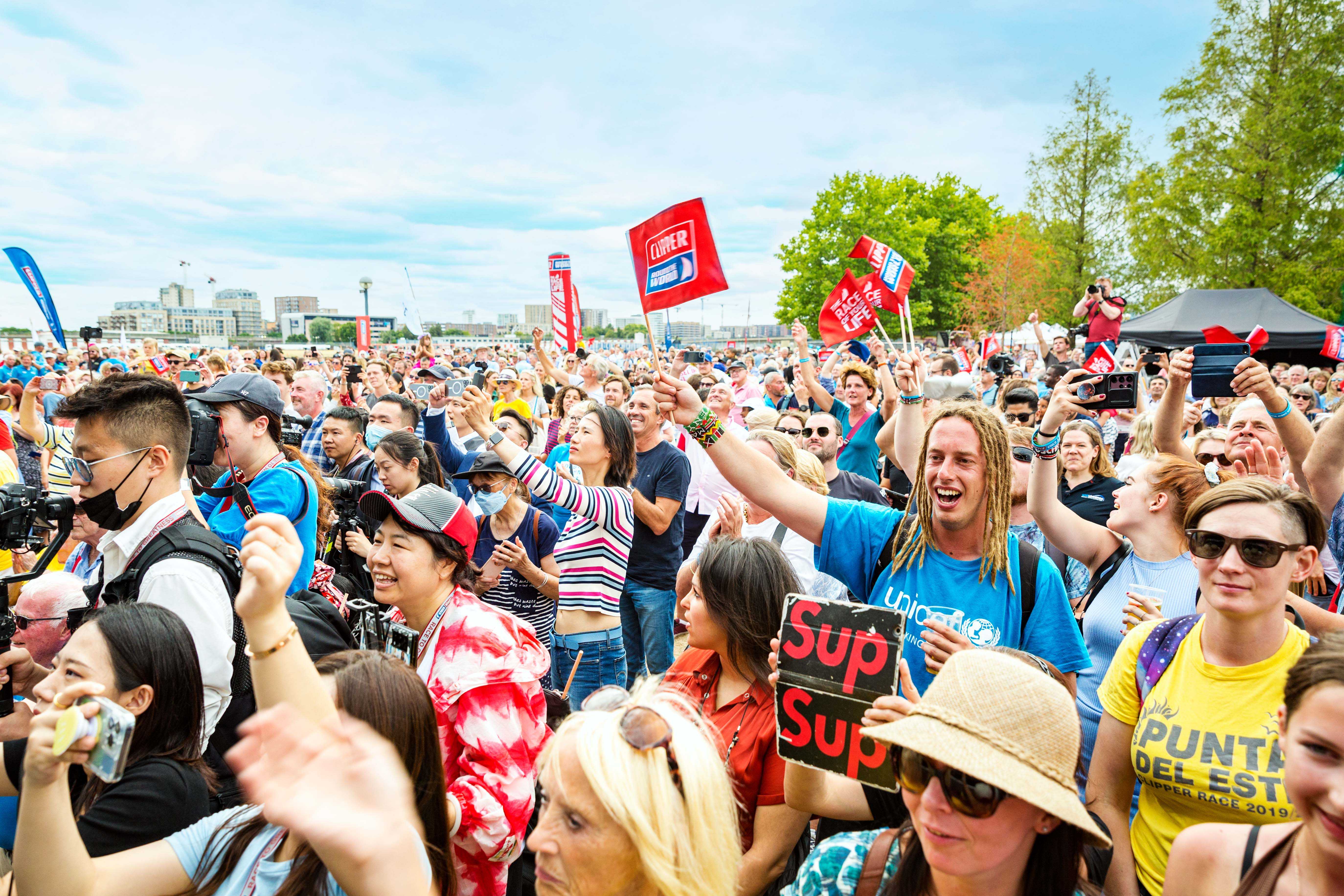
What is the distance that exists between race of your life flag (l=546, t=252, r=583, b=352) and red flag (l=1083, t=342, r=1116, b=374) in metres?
6.67

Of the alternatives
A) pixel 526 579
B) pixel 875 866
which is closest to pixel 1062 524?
pixel 875 866

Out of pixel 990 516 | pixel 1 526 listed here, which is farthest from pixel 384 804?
pixel 1 526

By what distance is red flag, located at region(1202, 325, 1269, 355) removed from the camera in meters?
4.16

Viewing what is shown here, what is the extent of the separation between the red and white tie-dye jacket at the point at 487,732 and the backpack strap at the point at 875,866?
886 millimetres

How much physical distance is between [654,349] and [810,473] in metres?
1.53

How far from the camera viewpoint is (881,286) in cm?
1034

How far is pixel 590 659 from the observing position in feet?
14.4

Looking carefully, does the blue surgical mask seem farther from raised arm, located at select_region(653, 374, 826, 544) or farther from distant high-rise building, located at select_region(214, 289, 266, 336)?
distant high-rise building, located at select_region(214, 289, 266, 336)

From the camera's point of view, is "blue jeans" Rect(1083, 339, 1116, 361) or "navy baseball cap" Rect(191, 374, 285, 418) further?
"blue jeans" Rect(1083, 339, 1116, 361)

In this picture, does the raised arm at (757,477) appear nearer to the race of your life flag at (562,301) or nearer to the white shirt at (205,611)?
the white shirt at (205,611)

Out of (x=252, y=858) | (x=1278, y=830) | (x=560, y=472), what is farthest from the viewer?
(x=560, y=472)

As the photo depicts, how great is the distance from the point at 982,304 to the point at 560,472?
35.3 metres

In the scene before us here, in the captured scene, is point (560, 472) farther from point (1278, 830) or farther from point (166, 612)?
point (1278, 830)

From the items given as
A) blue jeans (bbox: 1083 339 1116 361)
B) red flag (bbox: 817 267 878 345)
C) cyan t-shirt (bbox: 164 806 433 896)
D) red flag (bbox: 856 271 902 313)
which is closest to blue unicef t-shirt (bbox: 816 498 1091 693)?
cyan t-shirt (bbox: 164 806 433 896)
